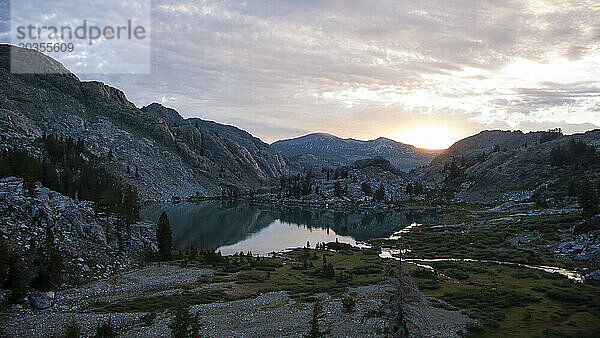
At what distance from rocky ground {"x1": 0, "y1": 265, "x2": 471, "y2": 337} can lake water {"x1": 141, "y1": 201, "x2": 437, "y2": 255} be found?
1665 inches

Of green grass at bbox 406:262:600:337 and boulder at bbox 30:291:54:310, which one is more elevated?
boulder at bbox 30:291:54:310

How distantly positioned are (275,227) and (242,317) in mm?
94792

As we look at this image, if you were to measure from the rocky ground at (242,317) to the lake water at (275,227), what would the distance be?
42.3 meters

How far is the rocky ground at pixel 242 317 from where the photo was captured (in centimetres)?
2764

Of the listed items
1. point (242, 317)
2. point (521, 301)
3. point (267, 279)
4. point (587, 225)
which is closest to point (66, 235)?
point (267, 279)

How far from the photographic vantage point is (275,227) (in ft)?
415

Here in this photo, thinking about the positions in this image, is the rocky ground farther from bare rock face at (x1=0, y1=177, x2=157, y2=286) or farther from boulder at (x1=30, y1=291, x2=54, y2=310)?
bare rock face at (x1=0, y1=177, x2=157, y2=286)

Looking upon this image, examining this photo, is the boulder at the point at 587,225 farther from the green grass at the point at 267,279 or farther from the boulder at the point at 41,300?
the boulder at the point at 41,300

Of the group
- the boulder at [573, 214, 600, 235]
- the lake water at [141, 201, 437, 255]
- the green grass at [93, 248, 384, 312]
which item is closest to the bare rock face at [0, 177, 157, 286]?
the green grass at [93, 248, 384, 312]

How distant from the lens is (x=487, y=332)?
2748cm

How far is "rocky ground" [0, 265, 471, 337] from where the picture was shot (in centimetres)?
2764

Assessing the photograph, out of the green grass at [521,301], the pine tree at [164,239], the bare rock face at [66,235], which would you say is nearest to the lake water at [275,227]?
the pine tree at [164,239]

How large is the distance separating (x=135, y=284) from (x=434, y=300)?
34403mm

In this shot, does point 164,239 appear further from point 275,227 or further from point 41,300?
point 275,227
